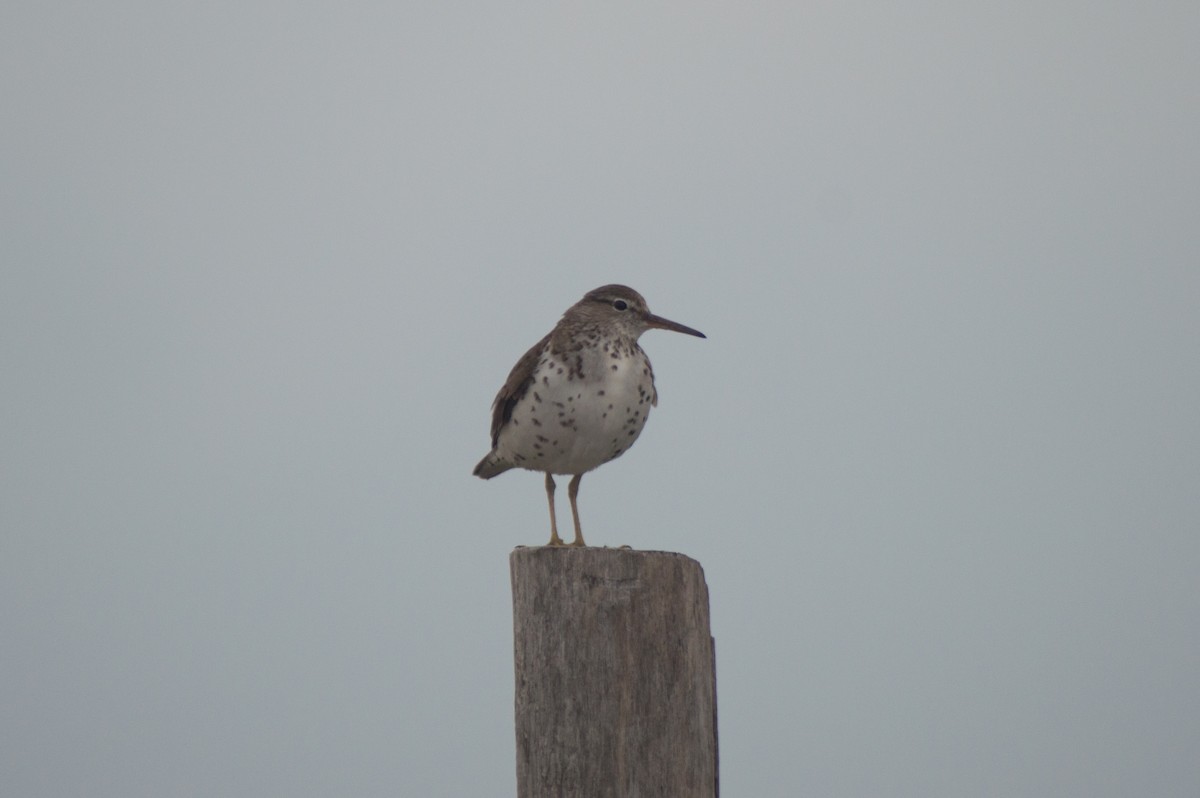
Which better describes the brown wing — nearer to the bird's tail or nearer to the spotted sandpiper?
the spotted sandpiper

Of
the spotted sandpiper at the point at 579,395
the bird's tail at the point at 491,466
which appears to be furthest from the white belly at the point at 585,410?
the bird's tail at the point at 491,466

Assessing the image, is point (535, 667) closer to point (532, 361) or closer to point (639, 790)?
point (639, 790)

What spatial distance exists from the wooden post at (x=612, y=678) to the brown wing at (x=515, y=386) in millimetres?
2934

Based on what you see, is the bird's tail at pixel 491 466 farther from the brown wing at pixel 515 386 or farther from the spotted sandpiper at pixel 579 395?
the brown wing at pixel 515 386

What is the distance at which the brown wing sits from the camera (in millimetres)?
7734

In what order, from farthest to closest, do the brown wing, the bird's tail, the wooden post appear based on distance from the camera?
the bird's tail < the brown wing < the wooden post

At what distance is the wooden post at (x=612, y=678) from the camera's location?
456 cm

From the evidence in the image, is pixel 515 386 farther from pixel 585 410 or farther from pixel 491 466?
pixel 491 466

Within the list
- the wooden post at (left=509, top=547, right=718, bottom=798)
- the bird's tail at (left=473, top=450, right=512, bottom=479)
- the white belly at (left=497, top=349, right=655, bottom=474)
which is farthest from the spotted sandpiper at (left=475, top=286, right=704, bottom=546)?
the wooden post at (left=509, top=547, right=718, bottom=798)

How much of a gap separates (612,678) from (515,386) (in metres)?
3.43

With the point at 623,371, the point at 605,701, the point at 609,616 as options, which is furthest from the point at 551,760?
the point at 623,371

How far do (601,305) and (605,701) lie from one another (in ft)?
13.2

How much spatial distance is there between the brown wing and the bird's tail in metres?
0.49

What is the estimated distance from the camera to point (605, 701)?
15.1 feet
